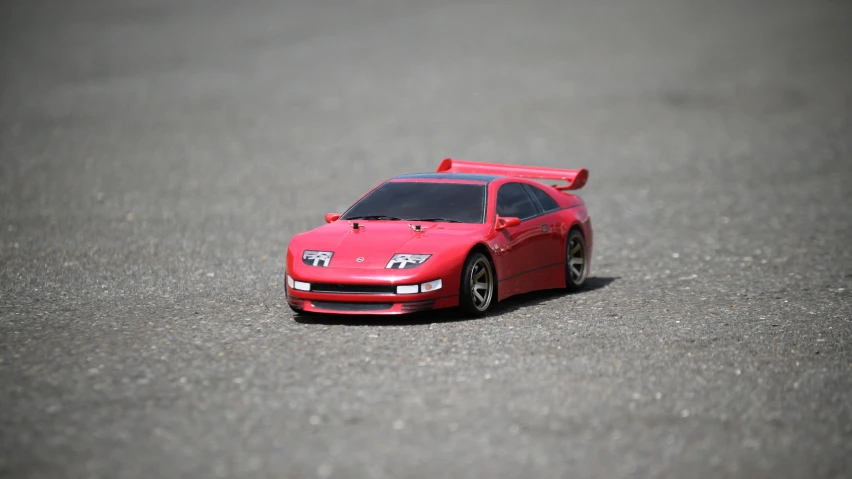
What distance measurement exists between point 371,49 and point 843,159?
2206 cm

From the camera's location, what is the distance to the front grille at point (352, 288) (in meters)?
9.38

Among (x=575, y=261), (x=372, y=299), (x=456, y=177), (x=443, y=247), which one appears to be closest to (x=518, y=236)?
(x=456, y=177)

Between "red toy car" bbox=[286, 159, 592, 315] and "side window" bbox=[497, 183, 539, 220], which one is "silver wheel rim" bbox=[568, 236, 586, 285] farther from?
"side window" bbox=[497, 183, 539, 220]

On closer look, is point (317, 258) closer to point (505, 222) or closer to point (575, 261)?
point (505, 222)

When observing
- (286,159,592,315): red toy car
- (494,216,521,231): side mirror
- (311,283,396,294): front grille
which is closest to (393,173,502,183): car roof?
(286,159,592,315): red toy car

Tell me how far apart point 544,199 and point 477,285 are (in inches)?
83.4

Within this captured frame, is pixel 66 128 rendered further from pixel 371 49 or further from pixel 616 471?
pixel 616 471

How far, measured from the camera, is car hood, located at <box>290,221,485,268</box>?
9648 millimetres

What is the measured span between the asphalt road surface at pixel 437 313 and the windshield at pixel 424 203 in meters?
1.07

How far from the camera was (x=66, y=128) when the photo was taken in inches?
1176

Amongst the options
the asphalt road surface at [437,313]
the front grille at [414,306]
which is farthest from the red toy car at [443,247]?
the asphalt road surface at [437,313]

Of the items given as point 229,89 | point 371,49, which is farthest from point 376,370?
point 371,49

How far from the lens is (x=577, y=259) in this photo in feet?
39.9

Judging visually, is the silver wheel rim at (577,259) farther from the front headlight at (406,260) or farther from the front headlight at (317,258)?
the front headlight at (317,258)
